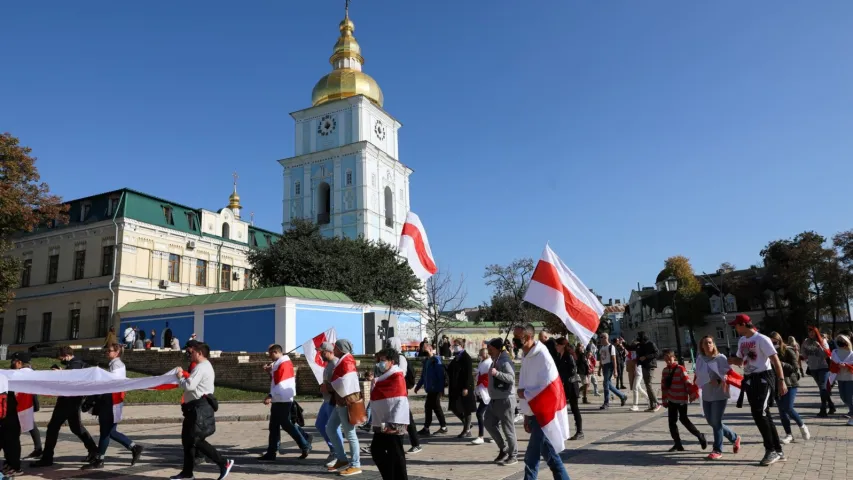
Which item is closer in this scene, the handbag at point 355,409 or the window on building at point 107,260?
the handbag at point 355,409

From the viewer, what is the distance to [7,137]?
3431 cm

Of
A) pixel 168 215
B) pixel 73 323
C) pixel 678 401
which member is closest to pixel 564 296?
pixel 678 401

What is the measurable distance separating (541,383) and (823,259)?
56.3 metres

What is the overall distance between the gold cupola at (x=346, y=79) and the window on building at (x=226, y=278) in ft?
68.7

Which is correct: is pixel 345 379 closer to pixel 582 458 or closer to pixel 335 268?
Answer: pixel 582 458

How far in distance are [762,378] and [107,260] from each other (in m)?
43.4

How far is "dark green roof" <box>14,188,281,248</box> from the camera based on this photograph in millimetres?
43375

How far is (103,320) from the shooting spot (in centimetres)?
4203

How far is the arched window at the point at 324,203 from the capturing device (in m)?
60.2

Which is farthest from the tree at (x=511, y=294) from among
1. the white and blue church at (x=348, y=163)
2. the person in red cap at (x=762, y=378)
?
the person in red cap at (x=762, y=378)

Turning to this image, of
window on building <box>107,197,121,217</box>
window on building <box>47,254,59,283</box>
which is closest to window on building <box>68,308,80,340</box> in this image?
window on building <box>47,254,59,283</box>

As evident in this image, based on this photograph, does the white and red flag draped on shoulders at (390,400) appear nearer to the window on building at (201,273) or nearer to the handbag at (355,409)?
the handbag at (355,409)

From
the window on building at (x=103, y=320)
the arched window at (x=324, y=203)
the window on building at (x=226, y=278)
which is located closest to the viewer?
the window on building at (x=103, y=320)

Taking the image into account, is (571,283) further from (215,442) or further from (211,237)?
(211,237)
